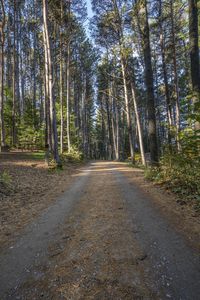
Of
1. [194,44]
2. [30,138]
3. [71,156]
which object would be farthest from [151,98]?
[30,138]

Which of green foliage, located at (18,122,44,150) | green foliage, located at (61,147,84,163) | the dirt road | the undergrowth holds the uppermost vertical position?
green foliage, located at (18,122,44,150)

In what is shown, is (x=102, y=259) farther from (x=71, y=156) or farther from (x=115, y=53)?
(x=71, y=156)

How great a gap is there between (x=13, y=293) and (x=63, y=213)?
3.34 metres

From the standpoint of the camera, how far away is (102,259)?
12.0ft

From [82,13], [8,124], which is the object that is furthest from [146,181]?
[8,124]

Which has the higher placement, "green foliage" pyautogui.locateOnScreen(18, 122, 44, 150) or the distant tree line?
the distant tree line

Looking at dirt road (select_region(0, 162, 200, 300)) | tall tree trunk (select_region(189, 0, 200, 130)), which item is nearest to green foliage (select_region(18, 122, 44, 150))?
tall tree trunk (select_region(189, 0, 200, 130))

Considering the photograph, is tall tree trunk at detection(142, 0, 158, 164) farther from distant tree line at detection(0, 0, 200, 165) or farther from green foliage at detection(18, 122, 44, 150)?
green foliage at detection(18, 122, 44, 150)

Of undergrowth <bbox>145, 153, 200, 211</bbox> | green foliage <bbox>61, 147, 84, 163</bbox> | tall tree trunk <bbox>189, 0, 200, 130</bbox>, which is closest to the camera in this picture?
undergrowth <bbox>145, 153, 200, 211</bbox>

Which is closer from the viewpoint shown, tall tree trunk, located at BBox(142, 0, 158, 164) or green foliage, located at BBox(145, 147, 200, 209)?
green foliage, located at BBox(145, 147, 200, 209)

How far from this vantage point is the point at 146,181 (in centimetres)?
1060

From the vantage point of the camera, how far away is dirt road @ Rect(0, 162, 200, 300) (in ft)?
9.63

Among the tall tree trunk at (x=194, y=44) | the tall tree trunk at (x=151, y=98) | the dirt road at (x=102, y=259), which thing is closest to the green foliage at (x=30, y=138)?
the tall tree trunk at (x=151, y=98)

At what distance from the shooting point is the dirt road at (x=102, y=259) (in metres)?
2.94
